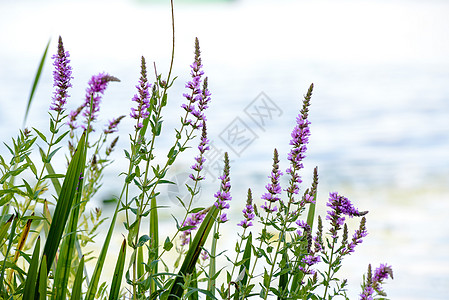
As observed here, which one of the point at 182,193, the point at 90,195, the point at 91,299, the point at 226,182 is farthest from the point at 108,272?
the point at 226,182

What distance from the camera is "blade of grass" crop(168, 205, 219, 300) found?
1889 mm

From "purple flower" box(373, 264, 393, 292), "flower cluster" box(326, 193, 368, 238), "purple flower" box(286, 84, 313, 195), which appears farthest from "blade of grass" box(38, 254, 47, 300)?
"purple flower" box(373, 264, 393, 292)

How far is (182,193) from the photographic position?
12.0 feet

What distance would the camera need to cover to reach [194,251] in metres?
1.89

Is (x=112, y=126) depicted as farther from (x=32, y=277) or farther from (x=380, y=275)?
(x=380, y=275)

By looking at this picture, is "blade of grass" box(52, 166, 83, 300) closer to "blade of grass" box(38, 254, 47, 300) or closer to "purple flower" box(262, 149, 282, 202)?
"blade of grass" box(38, 254, 47, 300)

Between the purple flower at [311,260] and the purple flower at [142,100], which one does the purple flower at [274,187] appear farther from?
the purple flower at [142,100]

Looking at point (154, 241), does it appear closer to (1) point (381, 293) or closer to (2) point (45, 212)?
(2) point (45, 212)

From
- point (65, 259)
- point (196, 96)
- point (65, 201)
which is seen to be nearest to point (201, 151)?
point (196, 96)

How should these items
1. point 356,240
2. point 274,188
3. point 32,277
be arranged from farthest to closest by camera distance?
point 356,240 → point 274,188 → point 32,277

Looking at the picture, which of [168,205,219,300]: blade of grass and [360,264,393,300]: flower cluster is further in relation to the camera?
[168,205,219,300]: blade of grass

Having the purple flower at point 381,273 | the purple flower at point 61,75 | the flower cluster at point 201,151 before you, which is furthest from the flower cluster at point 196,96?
the purple flower at point 381,273

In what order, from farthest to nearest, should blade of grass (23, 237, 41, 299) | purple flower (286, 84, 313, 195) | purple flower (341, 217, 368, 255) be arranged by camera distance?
purple flower (341, 217, 368, 255) < purple flower (286, 84, 313, 195) < blade of grass (23, 237, 41, 299)

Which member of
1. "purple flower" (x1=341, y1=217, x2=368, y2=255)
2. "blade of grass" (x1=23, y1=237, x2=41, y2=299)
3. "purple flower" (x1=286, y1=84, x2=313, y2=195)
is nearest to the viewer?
"blade of grass" (x1=23, y1=237, x2=41, y2=299)
